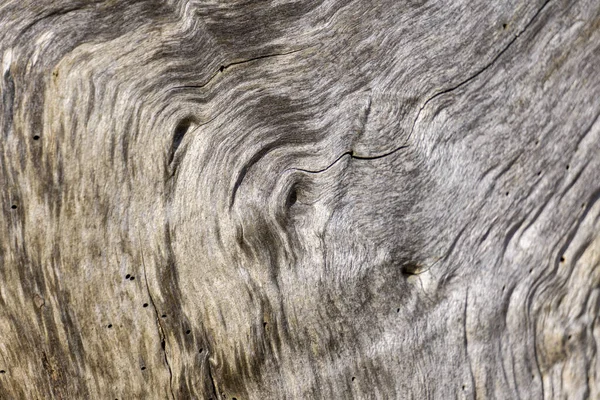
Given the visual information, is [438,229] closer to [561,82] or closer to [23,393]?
[561,82]

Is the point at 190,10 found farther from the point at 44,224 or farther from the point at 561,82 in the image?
the point at 561,82

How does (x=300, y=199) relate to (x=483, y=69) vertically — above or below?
below

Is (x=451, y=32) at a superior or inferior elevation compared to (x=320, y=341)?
superior

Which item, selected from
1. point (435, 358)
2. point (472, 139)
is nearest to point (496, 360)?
point (435, 358)

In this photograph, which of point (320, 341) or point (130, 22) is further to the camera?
point (320, 341)

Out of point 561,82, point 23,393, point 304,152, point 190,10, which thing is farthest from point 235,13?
point 23,393

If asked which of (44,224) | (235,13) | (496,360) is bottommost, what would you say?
(496,360)

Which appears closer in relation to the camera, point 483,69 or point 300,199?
point 483,69
